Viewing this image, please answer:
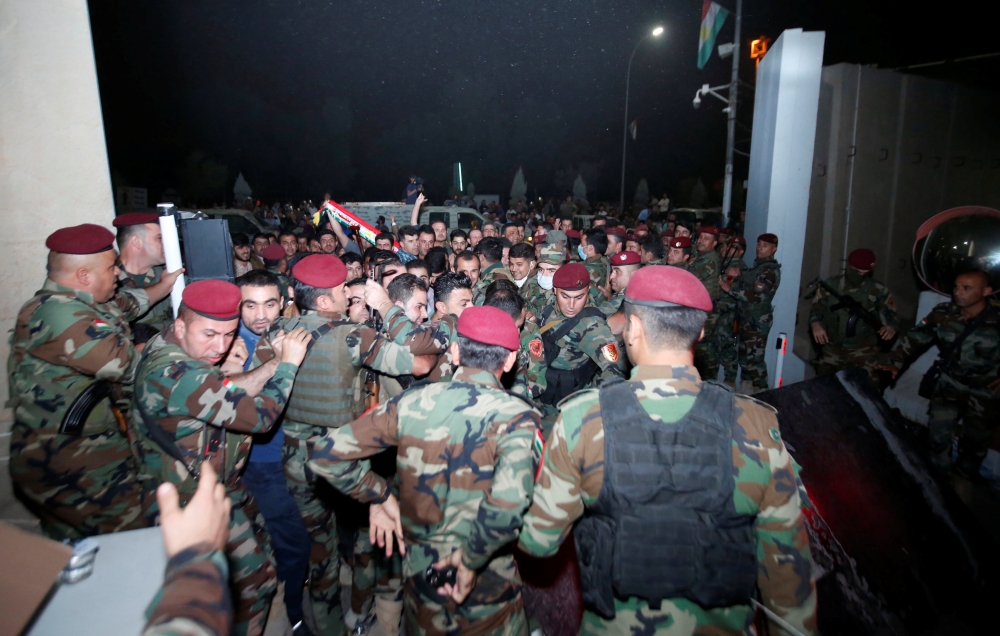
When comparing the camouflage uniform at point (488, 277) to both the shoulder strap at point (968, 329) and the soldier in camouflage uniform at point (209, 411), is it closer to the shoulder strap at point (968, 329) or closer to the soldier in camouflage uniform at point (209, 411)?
the soldier in camouflage uniform at point (209, 411)

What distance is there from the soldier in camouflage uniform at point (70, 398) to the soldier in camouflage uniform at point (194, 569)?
1812mm

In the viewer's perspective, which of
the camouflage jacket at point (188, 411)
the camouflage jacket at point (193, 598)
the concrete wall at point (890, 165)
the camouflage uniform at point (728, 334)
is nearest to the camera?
the camouflage jacket at point (193, 598)

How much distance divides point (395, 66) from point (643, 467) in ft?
116

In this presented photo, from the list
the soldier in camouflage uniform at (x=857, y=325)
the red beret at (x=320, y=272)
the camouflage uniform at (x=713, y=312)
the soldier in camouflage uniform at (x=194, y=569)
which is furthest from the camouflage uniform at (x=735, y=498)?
the camouflage uniform at (x=713, y=312)

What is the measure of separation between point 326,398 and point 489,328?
54.6 inches

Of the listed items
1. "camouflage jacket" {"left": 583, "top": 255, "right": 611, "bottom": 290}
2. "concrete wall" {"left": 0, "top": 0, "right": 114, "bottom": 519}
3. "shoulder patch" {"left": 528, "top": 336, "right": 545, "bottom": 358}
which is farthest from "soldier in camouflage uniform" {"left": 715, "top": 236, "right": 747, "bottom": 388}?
"concrete wall" {"left": 0, "top": 0, "right": 114, "bottom": 519}

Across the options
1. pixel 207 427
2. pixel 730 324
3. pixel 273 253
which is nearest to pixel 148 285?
pixel 273 253

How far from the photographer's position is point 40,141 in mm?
4176

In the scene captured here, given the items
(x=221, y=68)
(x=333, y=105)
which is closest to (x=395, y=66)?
(x=333, y=105)

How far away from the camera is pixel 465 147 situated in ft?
120

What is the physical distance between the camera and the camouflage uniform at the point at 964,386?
15.3 feet

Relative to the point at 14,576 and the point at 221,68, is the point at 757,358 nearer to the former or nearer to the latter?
the point at 14,576

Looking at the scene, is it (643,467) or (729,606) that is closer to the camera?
(643,467)

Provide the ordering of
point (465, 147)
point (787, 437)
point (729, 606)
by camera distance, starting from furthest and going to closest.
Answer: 1. point (465, 147)
2. point (787, 437)
3. point (729, 606)
